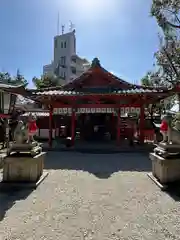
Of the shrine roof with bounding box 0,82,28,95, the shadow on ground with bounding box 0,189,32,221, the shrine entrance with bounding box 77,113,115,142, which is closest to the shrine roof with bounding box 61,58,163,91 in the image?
the shrine roof with bounding box 0,82,28,95

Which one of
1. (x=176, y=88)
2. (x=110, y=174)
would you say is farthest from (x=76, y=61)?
(x=110, y=174)

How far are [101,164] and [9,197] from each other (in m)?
4.96

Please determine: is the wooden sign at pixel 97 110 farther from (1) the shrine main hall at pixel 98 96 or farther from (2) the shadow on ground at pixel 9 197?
(2) the shadow on ground at pixel 9 197

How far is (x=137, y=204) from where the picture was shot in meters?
5.52

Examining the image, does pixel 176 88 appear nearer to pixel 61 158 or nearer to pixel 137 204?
pixel 61 158

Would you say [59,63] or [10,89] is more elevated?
[59,63]

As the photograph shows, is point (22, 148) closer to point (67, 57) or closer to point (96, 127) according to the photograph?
point (96, 127)

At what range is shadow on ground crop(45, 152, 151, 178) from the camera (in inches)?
364

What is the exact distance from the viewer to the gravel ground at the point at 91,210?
13.5ft

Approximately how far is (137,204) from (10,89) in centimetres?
1064

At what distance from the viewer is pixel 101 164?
10.4 metres

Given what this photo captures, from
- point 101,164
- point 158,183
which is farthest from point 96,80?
point 158,183

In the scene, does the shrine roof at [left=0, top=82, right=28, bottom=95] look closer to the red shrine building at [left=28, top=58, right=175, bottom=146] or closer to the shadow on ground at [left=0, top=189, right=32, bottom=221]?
the red shrine building at [left=28, top=58, right=175, bottom=146]

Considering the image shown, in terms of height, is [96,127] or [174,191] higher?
[96,127]
